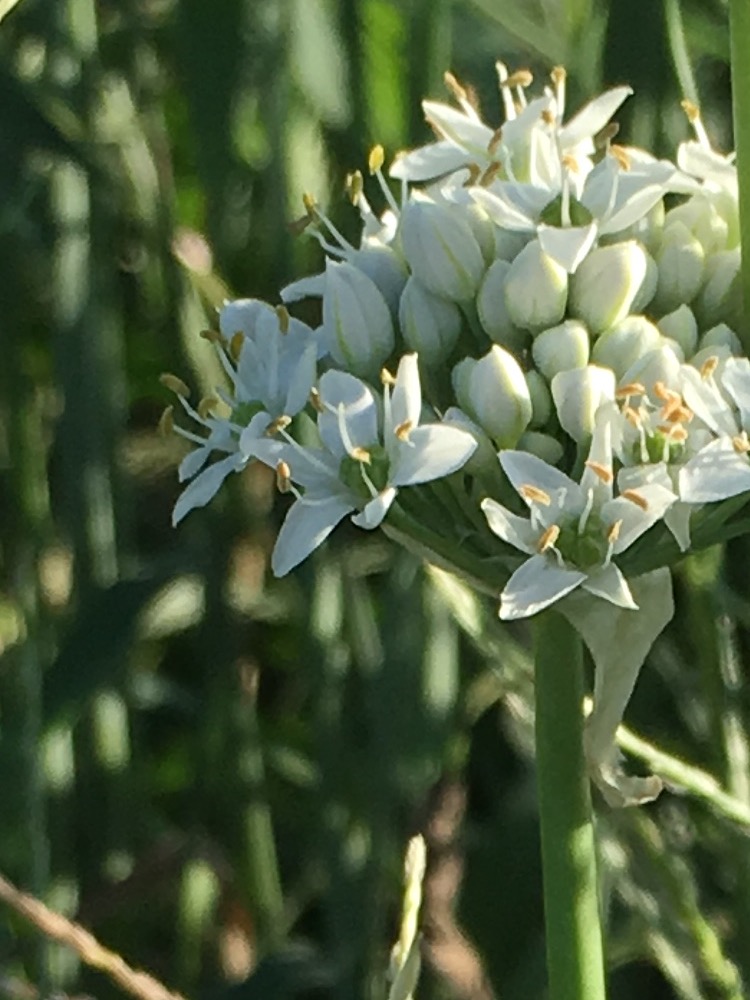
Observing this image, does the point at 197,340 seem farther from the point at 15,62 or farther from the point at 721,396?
the point at 721,396

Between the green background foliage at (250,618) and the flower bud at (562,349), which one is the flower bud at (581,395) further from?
the green background foliage at (250,618)

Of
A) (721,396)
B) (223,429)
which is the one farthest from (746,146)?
(223,429)

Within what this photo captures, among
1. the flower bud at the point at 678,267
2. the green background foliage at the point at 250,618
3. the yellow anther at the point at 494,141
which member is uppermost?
the yellow anther at the point at 494,141

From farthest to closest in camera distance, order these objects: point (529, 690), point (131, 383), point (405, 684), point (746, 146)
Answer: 1. point (131, 383)
2. point (405, 684)
3. point (529, 690)
4. point (746, 146)

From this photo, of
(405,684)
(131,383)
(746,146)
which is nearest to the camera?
(746,146)

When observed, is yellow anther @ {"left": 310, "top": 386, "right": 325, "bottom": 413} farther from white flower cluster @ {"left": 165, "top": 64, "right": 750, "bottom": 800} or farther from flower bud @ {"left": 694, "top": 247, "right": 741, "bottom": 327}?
flower bud @ {"left": 694, "top": 247, "right": 741, "bottom": 327}

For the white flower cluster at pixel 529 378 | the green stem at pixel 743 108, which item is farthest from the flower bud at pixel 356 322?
the green stem at pixel 743 108
